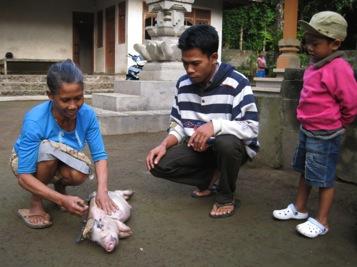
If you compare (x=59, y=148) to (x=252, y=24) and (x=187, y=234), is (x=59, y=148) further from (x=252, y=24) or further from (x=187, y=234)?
(x=252, y=24)

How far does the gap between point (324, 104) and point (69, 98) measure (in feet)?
→ 4.75

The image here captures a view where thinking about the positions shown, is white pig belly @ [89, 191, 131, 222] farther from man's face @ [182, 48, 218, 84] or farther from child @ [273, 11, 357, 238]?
child @ [273, 11, 357, 238]

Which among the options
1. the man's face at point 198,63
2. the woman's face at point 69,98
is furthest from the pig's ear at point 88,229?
the man's face at point 198,63

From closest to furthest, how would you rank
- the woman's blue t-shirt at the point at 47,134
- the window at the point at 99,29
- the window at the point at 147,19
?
the woman's blue t-shirt at the point at 47,134 < the window at the point at 147,19 < the window at the point at 99,29

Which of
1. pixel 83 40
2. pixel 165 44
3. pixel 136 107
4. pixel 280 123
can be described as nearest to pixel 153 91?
pixel 136 107

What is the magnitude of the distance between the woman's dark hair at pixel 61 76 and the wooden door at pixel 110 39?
12407 mm

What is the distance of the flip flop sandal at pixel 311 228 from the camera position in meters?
2.43

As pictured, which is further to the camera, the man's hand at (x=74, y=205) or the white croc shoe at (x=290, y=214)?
the white croc shoe at (x=290, y=214)

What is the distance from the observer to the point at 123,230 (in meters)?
2.37

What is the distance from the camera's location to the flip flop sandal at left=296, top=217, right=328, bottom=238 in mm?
2432

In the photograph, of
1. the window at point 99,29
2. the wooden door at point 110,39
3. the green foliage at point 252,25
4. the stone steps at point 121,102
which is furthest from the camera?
the green foliage at point 252,25

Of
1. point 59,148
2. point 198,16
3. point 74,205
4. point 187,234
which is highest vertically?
point 198,16

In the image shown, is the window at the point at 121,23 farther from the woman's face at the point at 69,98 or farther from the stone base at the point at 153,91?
the woman's face at the point at 69,98

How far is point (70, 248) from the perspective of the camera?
2.27 metres
